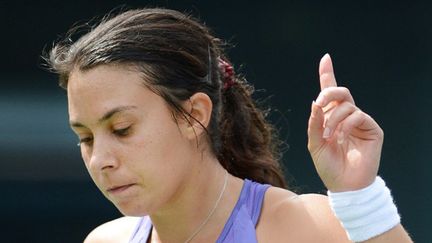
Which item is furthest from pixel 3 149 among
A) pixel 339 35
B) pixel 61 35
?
pixel 339 35

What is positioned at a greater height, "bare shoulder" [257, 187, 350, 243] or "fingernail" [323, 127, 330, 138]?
"fingernail" [323, 127, 330, 138]

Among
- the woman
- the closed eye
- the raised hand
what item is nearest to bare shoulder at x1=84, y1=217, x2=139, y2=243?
the woman

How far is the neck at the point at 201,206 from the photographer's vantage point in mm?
2396

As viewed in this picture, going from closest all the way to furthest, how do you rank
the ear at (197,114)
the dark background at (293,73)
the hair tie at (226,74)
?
1. the ear at (197,114)
2. the hair tie at (226,74)
3. the dark background at (293,73)

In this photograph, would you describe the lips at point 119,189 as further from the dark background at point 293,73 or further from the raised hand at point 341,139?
the dark background at point 293,73

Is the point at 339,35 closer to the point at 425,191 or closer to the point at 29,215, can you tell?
the point at 425,191

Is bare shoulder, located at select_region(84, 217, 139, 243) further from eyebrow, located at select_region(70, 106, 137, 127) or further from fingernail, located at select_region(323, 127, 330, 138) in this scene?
fingernail, located at select_region(323, 127, 330, 138)

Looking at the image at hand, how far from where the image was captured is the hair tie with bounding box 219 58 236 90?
2492 mm

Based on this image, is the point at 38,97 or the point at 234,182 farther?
the point at 38,97

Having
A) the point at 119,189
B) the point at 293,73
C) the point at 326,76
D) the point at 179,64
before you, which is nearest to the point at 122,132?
the point at 119,189

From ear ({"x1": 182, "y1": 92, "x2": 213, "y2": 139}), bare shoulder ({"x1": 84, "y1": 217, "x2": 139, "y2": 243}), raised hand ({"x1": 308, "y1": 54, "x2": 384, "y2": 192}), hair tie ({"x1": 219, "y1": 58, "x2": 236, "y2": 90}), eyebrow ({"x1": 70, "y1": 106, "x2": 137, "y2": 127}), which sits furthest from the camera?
bare shoulder ({"x1": 84, "y1": 217, "x2": 139, "y2": 243})

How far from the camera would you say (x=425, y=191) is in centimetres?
370

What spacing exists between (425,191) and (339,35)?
24.1 inches

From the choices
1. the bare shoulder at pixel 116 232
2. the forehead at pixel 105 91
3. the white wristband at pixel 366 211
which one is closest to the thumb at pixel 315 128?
the white wristband at pixel 366 211
